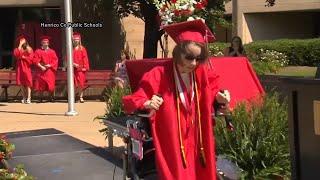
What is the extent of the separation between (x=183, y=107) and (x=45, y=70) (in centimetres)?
1384

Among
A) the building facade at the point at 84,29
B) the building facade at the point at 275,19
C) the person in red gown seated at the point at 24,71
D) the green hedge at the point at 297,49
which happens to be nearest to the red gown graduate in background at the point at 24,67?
the person in red gown seated at the point at 24,71

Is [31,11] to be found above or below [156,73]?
above

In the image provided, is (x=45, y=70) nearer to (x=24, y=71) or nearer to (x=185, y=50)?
(x=24, y=71)

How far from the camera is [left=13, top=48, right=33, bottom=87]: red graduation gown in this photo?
18.2 meters

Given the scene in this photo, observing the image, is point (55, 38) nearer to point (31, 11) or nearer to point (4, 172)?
point (31, 11)

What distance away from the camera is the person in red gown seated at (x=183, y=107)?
192 inches

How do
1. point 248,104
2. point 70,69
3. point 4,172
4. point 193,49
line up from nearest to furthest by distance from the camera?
point 193,49 → point 4,172 → point 248,104 → point 70,69

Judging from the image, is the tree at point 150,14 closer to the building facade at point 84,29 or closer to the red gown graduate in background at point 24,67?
the building facade at point 84,29

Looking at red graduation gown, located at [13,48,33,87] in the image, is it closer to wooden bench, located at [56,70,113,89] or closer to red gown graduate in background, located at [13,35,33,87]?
red gown graduate in background, located at [13,35,33,87]

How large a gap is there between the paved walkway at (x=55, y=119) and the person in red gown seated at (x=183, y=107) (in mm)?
5352

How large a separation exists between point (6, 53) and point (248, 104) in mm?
19545

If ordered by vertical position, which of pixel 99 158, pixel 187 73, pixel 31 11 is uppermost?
pixel 31 11

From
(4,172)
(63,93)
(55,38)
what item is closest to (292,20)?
(55,38)

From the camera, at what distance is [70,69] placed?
47.3 feet
